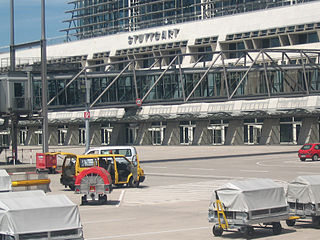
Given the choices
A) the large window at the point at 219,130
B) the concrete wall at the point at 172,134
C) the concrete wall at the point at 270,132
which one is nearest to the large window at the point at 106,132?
the concrete wall at the point at 172,134

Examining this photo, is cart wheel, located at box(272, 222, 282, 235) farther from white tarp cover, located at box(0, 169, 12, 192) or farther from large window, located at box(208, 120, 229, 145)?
large window, located at box(208, 120, 229, 145)

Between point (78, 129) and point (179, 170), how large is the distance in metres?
50.9

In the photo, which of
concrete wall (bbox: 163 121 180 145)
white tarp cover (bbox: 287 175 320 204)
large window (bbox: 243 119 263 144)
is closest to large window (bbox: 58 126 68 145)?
concrete wall (bbox: 163 121 180 145)

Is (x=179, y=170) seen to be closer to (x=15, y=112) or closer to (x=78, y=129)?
(x=15, y=112)

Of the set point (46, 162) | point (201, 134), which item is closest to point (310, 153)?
point (46, 162)

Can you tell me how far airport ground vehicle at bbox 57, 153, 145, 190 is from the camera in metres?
31.1

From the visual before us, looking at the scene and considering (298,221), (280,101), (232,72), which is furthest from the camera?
(232,72)

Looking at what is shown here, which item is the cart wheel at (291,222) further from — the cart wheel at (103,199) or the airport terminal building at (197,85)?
the airport terminal building at (197,85)

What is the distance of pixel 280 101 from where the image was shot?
76375mm

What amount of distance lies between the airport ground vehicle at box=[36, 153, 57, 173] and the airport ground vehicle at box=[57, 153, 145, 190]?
12003 mm

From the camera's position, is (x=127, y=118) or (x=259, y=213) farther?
(x=127, y=118)

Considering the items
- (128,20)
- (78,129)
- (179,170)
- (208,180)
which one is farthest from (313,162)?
(128,20)

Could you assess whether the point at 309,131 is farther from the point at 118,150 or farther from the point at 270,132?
the point at 118,150

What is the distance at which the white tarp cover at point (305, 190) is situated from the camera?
1809 centimetres
